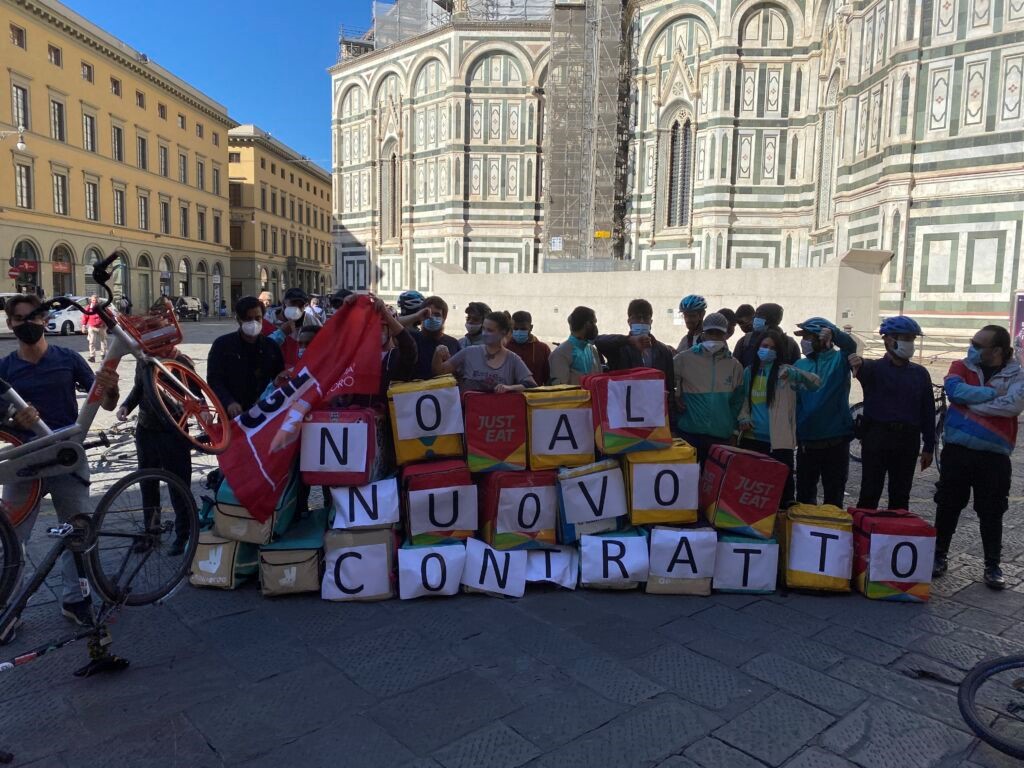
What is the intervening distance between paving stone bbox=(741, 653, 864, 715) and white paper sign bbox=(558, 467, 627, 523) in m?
1.44

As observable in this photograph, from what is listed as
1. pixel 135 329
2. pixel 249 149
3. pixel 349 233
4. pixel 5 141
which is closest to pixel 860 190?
pixel 135 329

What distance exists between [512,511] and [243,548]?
1.93 metres

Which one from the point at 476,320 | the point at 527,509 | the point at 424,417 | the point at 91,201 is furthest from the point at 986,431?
the point at 91,201

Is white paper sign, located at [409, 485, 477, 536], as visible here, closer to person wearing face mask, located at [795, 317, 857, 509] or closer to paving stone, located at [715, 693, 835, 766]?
paving stone, located at [715, 693, 835, 766]

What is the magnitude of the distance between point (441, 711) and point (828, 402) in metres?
3.83

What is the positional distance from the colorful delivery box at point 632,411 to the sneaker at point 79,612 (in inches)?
131

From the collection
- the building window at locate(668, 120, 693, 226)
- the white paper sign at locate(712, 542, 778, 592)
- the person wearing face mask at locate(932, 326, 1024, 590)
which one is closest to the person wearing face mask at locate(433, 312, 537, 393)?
the white paper sign at locate(712, 542, 778, 592)

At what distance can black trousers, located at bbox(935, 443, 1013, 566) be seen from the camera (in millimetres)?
5145

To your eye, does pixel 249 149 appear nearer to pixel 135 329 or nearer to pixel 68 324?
pixel 68 324

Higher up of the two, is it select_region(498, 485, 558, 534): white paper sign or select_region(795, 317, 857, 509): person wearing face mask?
select_region(795, 317, 857, 509): person wearing face mask

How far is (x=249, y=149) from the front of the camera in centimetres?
6619

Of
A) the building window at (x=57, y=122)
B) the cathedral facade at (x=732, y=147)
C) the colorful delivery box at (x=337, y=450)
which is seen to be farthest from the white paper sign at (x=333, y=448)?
the building window at (x=57, y=122)

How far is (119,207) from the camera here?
47.0 metres

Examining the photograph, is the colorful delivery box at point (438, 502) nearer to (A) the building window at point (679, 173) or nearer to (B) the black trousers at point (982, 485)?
(B) the black trousers at point (982, 485)
